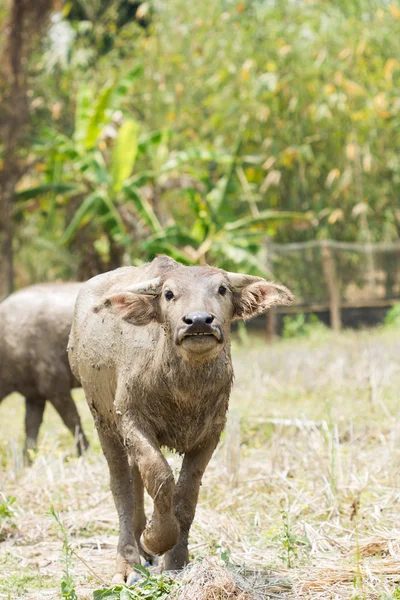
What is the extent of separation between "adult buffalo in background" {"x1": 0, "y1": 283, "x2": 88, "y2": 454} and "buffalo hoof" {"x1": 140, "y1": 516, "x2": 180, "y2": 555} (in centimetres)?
284

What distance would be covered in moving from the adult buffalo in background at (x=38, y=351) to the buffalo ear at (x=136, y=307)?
2.72 m

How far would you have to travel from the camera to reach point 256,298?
3.37 meters

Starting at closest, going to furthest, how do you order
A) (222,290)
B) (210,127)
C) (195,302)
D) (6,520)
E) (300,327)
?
(195,302)
(222,290)
(6,520)
(300,327)
(210,127)

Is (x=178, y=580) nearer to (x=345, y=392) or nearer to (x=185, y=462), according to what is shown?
(x=185, y=462)

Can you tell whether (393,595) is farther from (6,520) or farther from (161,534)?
(6,520)

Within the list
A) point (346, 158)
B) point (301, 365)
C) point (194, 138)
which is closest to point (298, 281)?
point (346, 158)

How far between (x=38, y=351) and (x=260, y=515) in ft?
8.39

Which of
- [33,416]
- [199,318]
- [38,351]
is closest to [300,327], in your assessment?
[33,416]

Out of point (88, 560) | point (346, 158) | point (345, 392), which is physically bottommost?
point (88, 560)

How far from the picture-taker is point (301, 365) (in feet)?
27.5

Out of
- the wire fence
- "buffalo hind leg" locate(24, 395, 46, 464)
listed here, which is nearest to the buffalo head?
"buffalo hind leg" locate(24, 395, 46, 464)

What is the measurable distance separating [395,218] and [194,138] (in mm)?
4106

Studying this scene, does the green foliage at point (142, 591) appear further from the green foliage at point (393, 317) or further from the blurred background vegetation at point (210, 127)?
the green foliage at point (393, 317)

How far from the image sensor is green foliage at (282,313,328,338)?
13.3 metres
